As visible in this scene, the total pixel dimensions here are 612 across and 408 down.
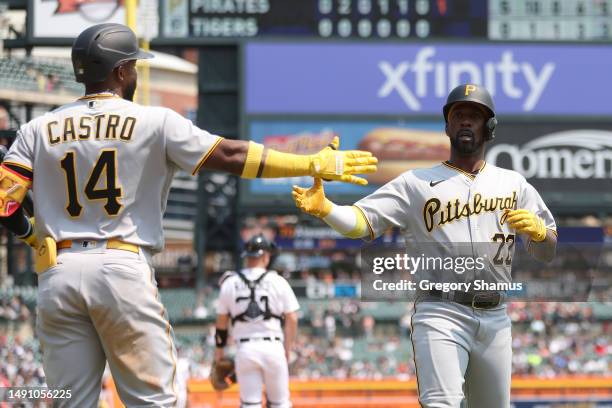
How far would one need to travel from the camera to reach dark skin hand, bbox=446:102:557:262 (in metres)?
5.22

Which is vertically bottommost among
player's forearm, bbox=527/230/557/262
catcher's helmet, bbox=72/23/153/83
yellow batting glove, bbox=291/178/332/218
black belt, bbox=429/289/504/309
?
black belt, bbox=429/289/504/309

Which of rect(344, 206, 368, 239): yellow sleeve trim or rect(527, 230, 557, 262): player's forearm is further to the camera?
rect(527, 230, 557, 262): player's forearm

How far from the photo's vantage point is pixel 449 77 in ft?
75.6

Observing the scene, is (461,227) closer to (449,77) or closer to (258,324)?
(258,324)

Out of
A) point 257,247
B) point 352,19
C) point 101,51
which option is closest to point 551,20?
point 352,19

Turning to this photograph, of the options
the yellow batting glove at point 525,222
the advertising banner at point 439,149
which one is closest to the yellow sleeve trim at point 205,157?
the yellow batting glove at point 525,222

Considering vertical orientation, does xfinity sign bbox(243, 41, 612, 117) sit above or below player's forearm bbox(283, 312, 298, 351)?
above

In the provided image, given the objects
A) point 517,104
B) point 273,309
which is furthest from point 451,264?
point 517,104

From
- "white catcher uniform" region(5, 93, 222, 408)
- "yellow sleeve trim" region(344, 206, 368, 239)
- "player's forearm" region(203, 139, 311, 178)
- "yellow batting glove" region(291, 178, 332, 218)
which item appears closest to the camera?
"white catcher uniform" region(5, 93, 222, 408)

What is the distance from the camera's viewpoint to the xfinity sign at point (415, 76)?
22844 millimetres

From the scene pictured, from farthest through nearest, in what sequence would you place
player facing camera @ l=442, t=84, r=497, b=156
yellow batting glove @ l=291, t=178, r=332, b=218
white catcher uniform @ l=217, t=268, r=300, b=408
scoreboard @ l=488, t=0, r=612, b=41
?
scoreboard @ l=488, t=0, r=612, b=41, white catcher uniform @ l=217, t=268, r=300, b=408, player facing camera @ l=442, t=84, r=497, b=156, yellow batting glove @ l=291, t=178, r=332, b=218

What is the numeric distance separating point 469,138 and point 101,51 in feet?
5.96

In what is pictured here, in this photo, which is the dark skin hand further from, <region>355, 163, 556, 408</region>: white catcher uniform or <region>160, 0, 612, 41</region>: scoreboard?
<region>160, 0, 612, 41</region>: scoreboard

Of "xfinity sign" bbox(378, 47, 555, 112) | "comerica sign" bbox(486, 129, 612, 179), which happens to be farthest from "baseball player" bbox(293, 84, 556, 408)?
"xfinity sign" bbox(378, 47, 555, 112)
